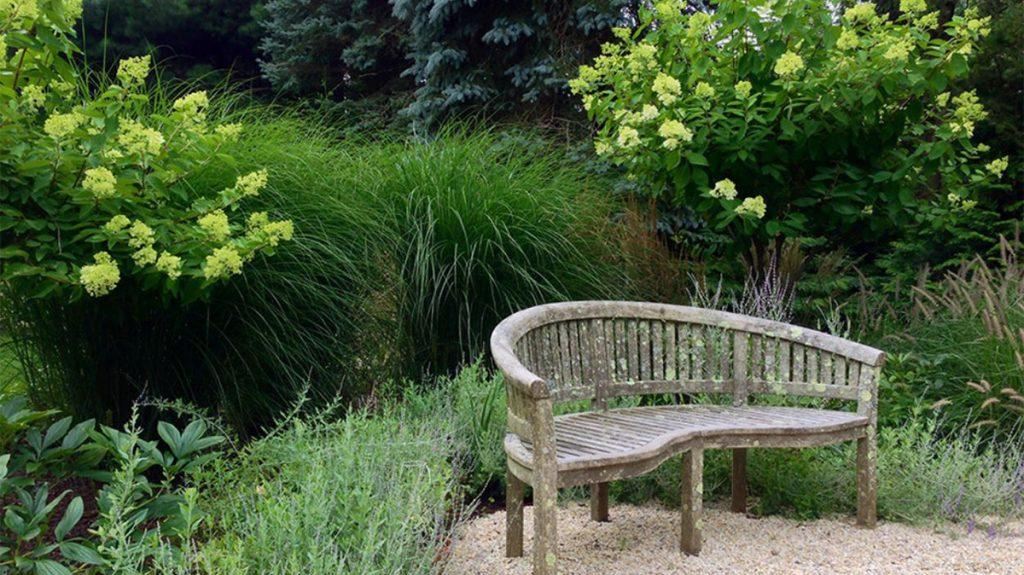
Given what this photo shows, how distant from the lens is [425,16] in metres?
10.5

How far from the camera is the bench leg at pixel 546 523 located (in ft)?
8.83

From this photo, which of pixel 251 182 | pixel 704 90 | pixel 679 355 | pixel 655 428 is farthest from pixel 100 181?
pixel 704 90

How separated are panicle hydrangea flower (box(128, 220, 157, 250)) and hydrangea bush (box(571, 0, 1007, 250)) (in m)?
2.57

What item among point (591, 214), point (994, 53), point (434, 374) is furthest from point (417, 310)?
point (994, 53)

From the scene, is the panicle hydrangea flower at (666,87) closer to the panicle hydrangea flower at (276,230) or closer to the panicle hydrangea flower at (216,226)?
the panicle hydrangea flower at (276,230)

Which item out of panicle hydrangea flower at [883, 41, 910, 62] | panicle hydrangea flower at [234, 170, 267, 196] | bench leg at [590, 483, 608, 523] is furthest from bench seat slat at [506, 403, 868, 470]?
panicle hydrangea flower at [883, 41, 910, 62]

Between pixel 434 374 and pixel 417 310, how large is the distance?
1.38ft

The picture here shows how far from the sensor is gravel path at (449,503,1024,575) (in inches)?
124

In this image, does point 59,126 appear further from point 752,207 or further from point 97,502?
point 752,207

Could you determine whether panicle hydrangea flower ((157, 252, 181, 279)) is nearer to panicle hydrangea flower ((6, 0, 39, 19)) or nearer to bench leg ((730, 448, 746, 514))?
panicle hydrangea flower ((6, 0, 39, 19))

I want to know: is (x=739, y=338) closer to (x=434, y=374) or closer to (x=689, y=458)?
(x=689, y=458)

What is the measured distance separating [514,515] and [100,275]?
1694 millimetres

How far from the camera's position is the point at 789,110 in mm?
4680

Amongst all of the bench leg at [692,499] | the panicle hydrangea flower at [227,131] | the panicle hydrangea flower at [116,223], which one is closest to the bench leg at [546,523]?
the bench leg at [692,499]
